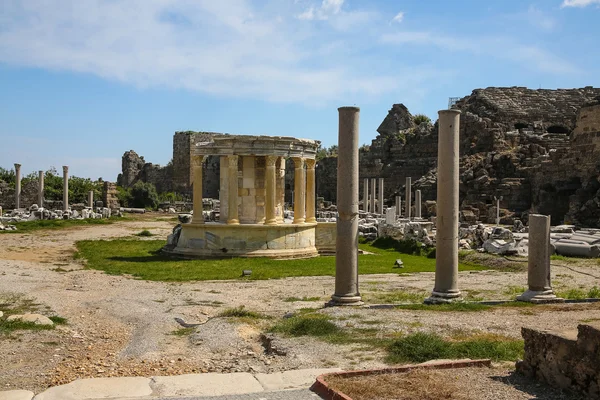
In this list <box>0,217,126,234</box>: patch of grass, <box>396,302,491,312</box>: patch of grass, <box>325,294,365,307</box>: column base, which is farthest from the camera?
<box>0,217,126,234</box>: patch of grass

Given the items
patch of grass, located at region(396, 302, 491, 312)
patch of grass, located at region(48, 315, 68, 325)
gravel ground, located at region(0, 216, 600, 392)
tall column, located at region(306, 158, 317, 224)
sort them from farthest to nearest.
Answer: tall column, located at region(306, 158, 317, 224)
patch of grass, located at region(396, 302, 491, 312)
patch of grass, located at region(48, 315, 68, 325)
gravel ground, located at region(0, 216, 600, 392)

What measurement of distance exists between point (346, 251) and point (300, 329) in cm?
271

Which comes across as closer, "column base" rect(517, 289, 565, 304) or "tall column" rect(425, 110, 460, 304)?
"column base" rect(517, 289, 565, 304)

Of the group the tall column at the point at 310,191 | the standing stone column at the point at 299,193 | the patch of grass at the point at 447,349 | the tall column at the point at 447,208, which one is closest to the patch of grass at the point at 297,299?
the tall column at the point at 447,208

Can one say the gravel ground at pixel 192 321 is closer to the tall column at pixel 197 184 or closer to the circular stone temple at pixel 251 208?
the circular stone temple at pixel 251 208

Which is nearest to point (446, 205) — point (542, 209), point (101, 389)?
A: point (101, 389)

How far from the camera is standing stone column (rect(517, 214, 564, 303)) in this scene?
12.0 meters

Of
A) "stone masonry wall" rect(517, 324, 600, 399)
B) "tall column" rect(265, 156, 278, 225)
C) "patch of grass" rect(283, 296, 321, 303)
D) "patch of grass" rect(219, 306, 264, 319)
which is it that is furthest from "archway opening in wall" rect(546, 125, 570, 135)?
"stone masonry wall" rect(517, 324, 600, 399)

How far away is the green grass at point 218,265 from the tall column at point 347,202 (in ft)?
16.7

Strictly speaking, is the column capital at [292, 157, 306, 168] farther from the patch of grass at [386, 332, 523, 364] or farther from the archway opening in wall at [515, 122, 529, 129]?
the archway opening in wall at [515, 122, 529, 129]

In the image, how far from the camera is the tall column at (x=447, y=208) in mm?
12062

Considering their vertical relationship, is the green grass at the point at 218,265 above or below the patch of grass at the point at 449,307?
below

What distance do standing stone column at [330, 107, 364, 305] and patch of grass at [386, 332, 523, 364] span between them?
3.45 metres

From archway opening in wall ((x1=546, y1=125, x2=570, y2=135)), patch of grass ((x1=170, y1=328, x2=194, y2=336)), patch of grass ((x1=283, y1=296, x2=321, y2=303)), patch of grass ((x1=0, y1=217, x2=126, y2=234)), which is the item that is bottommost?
patch of grass ((x1=170, y1=328, x2=194, y2=336))
